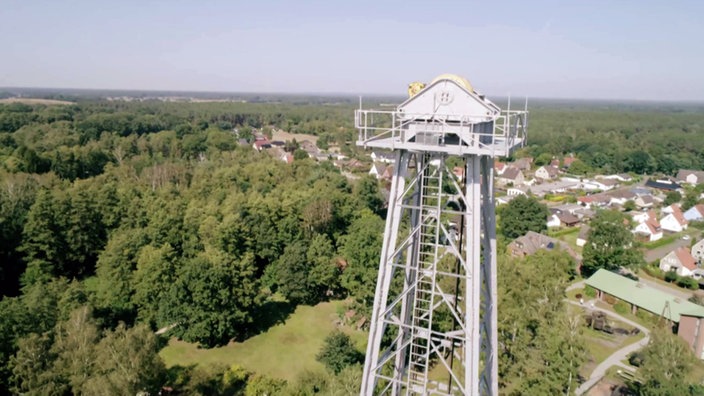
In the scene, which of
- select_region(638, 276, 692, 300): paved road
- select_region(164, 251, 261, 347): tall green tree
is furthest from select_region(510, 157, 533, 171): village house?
select_region(164, 251, 261, 347): tall green tree

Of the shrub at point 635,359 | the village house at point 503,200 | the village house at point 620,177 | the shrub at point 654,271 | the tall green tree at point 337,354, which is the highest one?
the tall green tree at point 337,354

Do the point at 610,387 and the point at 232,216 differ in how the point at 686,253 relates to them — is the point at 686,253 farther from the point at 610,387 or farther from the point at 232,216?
the point at 232,216

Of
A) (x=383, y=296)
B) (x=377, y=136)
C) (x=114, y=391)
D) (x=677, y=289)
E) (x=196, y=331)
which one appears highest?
(x=377, y=136)

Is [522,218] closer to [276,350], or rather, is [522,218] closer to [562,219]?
[562,219]

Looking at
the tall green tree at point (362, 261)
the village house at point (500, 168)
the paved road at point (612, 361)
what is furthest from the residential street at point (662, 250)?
the village house at point (500, 168)

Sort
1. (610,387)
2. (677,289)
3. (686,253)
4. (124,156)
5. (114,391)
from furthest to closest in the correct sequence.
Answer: (124,156) < (686,253) < (677,289) < (610,387) < (114,391)

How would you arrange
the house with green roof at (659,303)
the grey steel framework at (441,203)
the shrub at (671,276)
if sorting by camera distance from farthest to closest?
the shrub at (671,276) < the house with green roof at (659,303) < the grey steel framework at (441,203)

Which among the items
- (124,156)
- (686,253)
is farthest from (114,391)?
(124,156)

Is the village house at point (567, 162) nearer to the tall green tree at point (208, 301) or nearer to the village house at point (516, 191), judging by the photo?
the village house at point (516, 191)
